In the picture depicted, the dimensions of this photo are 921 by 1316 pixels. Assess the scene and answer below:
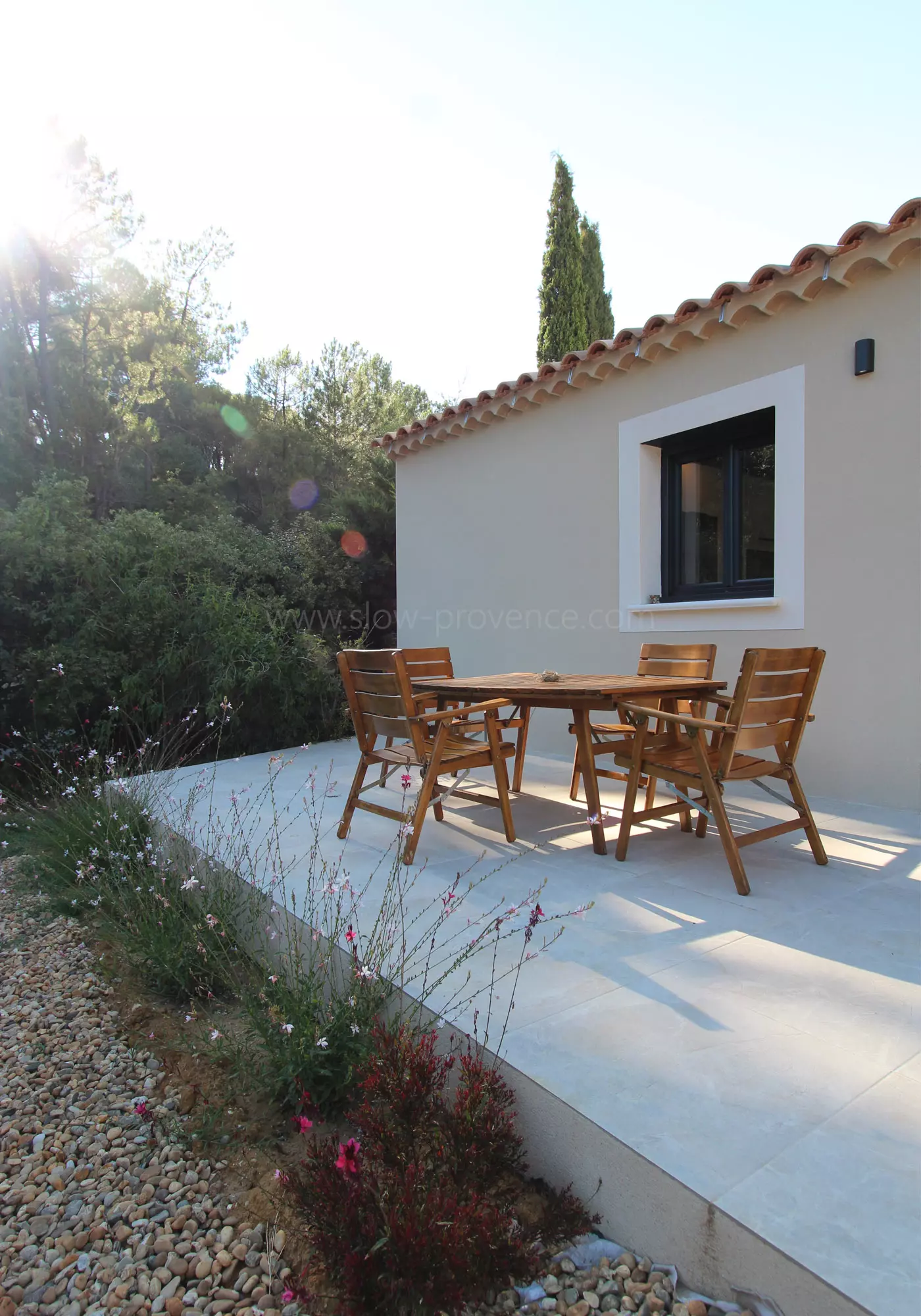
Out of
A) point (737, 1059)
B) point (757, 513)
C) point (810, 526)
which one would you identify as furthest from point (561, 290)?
point (737, 1059)

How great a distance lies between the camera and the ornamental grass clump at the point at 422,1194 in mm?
1137

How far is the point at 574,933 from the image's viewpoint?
2266 mm

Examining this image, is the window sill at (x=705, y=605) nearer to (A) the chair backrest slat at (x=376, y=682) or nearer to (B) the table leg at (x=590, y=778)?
(B) the table leg at (x=590, y=778)

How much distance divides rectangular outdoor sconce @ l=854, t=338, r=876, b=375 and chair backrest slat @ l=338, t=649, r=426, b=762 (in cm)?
286

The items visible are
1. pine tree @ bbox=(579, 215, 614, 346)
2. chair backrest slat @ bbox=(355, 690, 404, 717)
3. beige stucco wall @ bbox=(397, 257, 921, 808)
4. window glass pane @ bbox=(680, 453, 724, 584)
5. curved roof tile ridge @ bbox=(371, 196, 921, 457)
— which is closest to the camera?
chair backrest slat @ bbox=(355, 690, 404, 717)

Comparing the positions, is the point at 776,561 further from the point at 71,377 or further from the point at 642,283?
the point at 71,377

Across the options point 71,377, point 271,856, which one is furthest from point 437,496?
point 71,377

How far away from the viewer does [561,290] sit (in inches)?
424

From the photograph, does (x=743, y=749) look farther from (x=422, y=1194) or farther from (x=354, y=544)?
(x=354, y=544)

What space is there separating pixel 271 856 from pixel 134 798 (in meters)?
1.10

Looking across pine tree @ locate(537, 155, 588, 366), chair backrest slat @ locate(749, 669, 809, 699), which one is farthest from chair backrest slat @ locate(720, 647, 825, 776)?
pine tree @ locate(537, 155, 588, 366)

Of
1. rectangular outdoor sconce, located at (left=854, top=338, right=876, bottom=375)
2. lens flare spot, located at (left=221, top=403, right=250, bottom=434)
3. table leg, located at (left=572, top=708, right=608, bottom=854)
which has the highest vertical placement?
lens flare spot, located at (left=221, top=403, right=250, bottom=434)

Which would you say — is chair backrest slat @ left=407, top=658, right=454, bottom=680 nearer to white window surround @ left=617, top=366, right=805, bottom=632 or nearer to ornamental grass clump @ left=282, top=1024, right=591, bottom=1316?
white window surround @ left=617, top=366, right=805, bottom=632

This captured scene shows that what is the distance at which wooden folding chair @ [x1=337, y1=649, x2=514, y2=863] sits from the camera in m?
3.04
